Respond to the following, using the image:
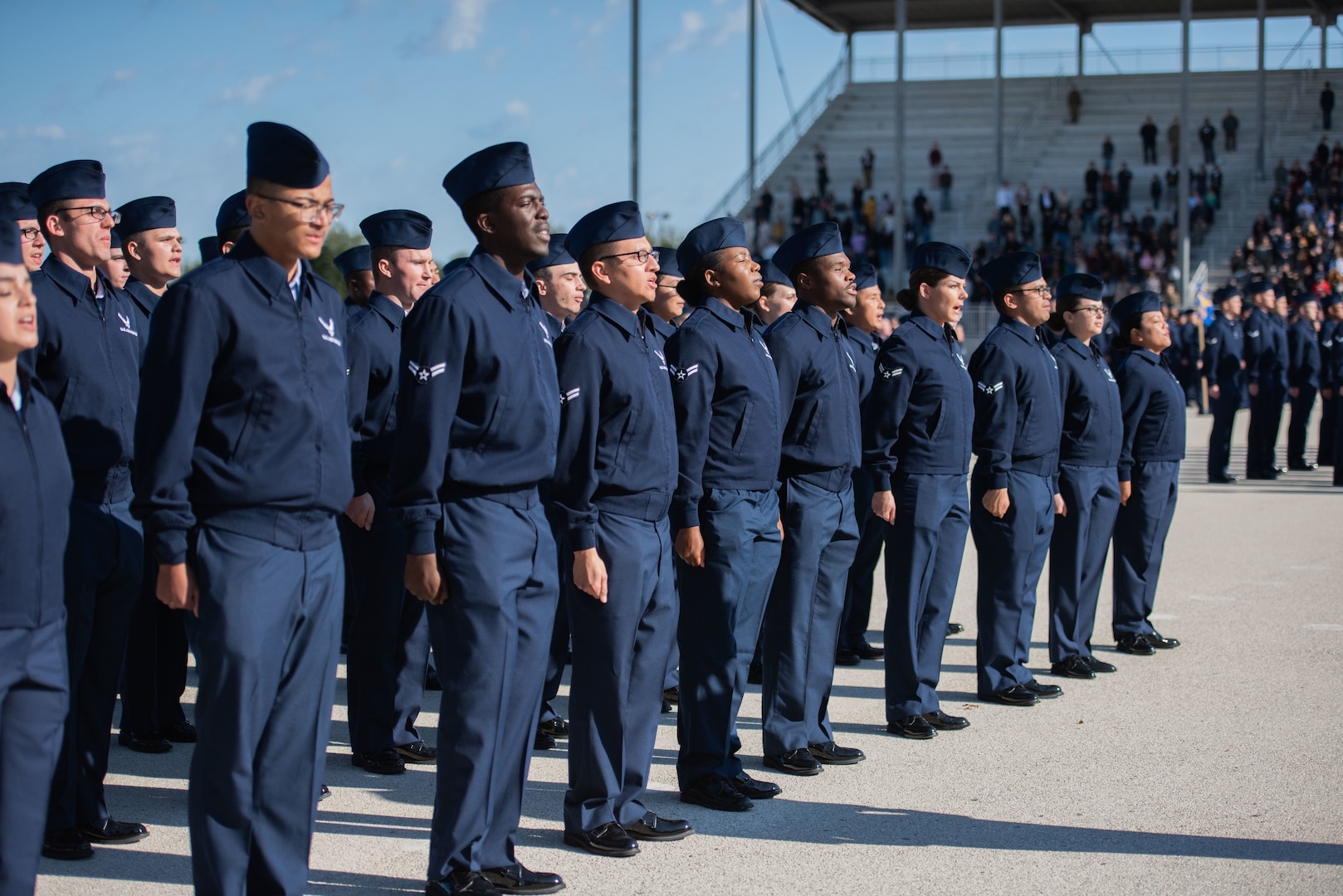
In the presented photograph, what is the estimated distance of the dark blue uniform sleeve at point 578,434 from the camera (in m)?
4.82

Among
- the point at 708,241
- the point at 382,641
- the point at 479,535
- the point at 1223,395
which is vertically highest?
the point at 708,241

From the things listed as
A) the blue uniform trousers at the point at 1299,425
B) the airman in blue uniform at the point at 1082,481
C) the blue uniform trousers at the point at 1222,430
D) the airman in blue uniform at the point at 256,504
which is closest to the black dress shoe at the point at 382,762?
the airman in blue uniform at the point at 256,504

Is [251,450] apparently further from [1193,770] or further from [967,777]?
[1193,770]

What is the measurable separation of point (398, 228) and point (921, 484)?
2.62 meters

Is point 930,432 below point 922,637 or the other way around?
the other way around

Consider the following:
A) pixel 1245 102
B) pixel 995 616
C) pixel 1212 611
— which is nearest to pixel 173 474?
pixel 995 616

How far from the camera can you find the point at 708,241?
583cm

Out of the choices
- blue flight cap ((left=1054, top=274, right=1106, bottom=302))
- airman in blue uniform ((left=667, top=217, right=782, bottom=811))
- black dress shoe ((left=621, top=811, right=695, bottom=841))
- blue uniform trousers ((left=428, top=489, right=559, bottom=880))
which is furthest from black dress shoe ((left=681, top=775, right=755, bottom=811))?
blue flight cap ((left=1054, top=274, right=1106, bottom=302))

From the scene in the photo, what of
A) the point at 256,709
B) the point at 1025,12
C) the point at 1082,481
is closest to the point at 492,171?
the point at 256,709

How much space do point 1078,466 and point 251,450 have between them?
206 inches

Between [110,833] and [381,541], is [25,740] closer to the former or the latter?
[110,833]

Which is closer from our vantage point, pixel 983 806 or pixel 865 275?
pixel 983 806

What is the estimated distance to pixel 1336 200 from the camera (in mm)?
34031

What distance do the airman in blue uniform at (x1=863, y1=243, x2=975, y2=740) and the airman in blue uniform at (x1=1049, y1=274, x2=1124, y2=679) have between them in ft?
3.85
